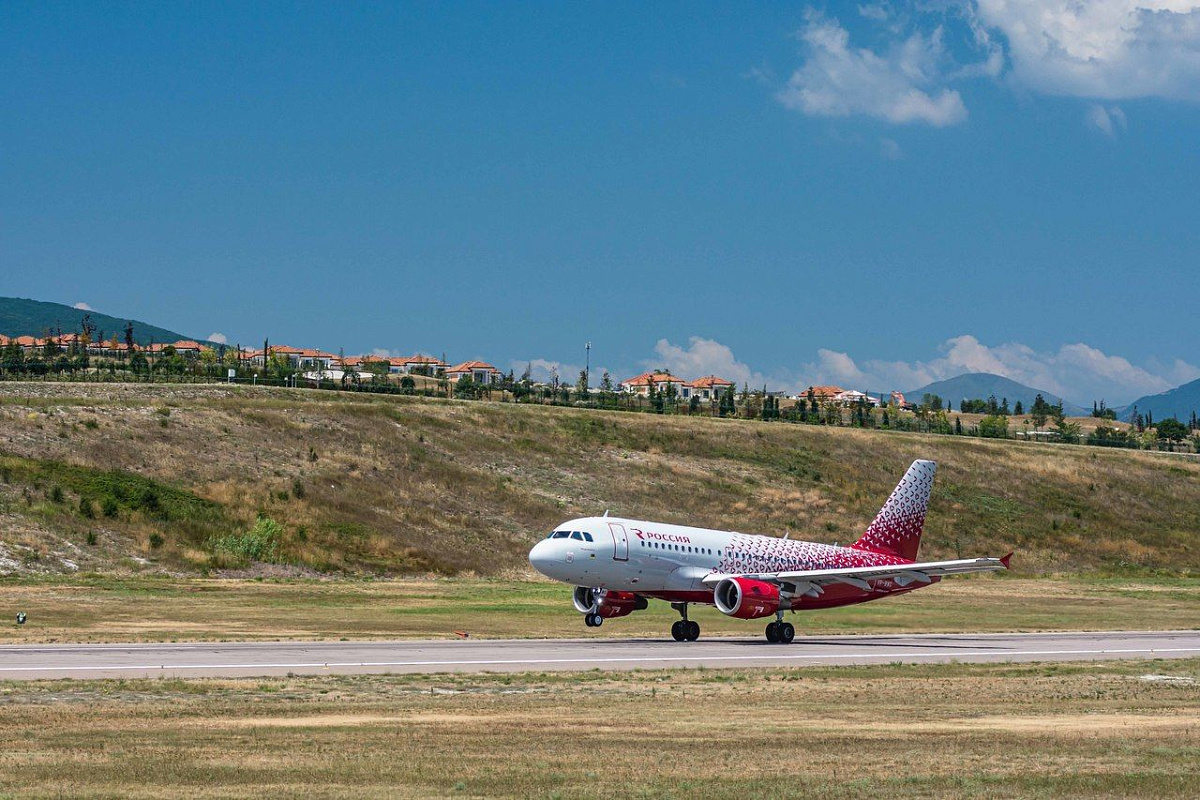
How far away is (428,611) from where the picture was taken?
6209cm

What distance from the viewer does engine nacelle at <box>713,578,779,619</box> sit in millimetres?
49438

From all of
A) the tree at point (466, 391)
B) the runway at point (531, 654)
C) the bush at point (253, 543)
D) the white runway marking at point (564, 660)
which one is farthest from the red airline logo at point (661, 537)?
the tree at point (466, 391)

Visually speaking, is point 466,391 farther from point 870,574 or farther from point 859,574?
point 859,574

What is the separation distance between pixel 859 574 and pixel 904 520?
7.35 metres

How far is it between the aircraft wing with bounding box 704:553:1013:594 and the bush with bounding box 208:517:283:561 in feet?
138

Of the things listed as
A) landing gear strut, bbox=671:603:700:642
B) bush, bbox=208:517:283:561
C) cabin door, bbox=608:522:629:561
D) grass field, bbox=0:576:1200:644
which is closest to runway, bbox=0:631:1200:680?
landing gear strut, bbox=671:603:700:642

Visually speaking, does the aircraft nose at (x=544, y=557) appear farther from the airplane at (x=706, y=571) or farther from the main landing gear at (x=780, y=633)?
the main landing gear at (x=780, y=633)

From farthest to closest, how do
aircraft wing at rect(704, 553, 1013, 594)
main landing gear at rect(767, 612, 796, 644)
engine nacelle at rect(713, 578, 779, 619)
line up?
1. aircraft wing at rect(704, 553, 1013, 594)
2. main landing gear at rect(767, 612, 796, 644)
3. engine nacelle at rect(713, 578, 779, 619)

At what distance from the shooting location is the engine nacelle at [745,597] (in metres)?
49.4

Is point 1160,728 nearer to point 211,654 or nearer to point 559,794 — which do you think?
point 559,794

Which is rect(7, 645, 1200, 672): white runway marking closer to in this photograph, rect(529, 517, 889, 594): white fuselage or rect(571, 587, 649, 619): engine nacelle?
rect(529, 517, 889, 594): white fuselage

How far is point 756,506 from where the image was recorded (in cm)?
12338

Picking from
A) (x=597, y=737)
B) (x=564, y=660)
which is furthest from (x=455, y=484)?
(x=597, y=737)

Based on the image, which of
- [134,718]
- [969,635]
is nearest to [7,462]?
→ [969,635]
